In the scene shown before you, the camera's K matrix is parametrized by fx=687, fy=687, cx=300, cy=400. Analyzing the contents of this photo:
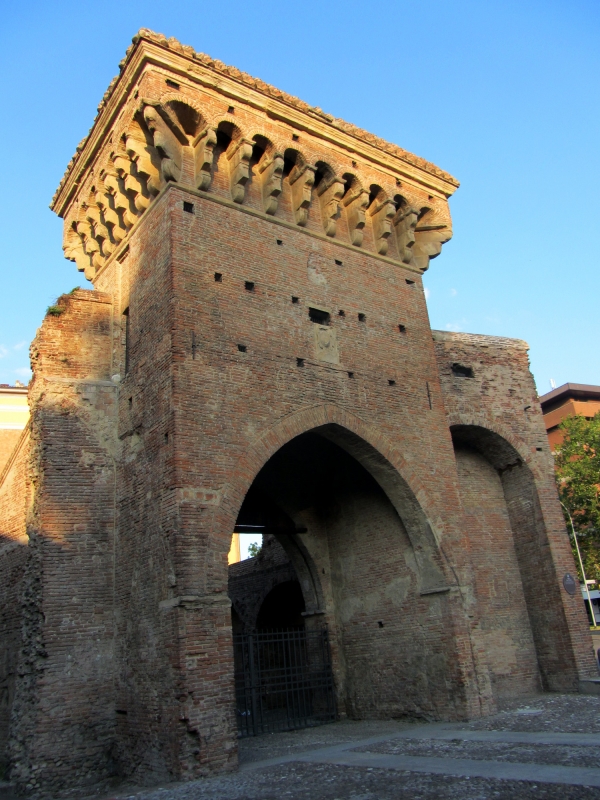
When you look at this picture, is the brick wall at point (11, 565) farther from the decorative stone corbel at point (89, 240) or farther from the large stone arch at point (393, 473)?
the large stone arch at point (393, 473)

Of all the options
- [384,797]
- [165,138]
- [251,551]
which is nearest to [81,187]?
[165,138]

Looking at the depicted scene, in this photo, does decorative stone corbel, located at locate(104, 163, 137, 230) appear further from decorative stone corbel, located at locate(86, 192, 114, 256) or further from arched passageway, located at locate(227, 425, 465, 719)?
arched passageway, located at locate(227, 425, 465, 719)

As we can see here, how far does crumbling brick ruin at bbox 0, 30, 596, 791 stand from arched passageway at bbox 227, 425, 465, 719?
43 mm

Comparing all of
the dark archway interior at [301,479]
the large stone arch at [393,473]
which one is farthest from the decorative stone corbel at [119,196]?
the dark archway interior at [301,479]

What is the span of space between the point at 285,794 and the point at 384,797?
99 cm

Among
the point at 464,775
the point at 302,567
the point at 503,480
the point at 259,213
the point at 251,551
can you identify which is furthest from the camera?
the point at 251,551

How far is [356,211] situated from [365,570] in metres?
6.24

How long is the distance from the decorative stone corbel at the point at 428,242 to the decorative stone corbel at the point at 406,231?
0.27 metres

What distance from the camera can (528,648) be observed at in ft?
A: 41.1

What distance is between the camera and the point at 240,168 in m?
10.6

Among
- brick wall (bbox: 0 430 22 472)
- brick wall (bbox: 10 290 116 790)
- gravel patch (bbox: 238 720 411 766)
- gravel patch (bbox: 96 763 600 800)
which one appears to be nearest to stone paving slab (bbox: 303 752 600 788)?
gravel patch (bbox: 96 763 600 800)

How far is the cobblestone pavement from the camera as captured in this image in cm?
574

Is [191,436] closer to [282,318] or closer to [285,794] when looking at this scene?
[282,318]

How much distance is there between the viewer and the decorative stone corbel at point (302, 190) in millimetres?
11398
